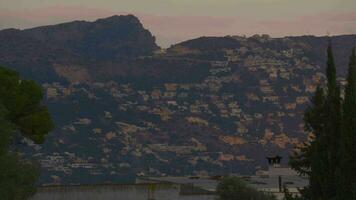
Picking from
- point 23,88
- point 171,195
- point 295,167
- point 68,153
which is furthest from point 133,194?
point 68,153

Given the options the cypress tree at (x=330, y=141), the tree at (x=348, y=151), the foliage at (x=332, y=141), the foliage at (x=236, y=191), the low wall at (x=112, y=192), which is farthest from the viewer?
the foliage at (x=236, y=191)

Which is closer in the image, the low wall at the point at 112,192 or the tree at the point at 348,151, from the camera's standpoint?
the tree at the point at 348,151

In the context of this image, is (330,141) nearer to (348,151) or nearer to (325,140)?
(325,140)

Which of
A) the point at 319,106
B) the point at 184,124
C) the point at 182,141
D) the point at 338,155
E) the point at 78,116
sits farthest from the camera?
the point at 184,124

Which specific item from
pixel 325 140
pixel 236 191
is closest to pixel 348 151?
pixel 325 140

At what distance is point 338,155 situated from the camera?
30844 millimetres

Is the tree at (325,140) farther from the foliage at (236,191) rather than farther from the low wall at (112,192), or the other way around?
the foliage at (236,191)

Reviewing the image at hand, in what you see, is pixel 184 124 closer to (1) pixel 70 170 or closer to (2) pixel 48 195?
(1) pixel 70 170

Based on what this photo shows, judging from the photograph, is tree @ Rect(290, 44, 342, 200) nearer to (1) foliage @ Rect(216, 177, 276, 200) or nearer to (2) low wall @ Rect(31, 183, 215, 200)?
(2) low wall @ Rect(31, 183, 215, 200)

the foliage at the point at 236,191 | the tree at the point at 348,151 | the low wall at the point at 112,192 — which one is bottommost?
the foliage at the point at 236,191

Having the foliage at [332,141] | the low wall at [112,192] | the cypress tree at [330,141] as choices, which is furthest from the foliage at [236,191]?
the cypress tree at [330,141]

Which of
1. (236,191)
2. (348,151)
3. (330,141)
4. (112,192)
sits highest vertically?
(330,141)

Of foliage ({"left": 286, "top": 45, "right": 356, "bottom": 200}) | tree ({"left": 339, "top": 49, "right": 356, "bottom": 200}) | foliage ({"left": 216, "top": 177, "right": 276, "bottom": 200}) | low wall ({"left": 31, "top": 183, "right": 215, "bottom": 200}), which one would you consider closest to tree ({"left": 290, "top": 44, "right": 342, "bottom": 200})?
foliage ({"left": 286, "top": 45, "right": 356, "bottom": 200})

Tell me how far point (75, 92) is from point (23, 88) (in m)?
138
